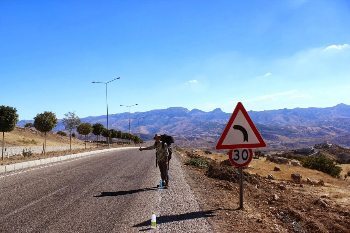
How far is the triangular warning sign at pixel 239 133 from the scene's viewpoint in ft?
32.1

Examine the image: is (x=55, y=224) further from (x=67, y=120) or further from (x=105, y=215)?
(x=67, y=120)

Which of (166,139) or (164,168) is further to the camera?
(166,139)

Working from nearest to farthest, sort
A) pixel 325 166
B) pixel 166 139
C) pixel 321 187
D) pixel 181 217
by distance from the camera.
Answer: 1. pixel 181 217
2. pixel 166 139
3. pixel 321 187
4. pixel 325 166

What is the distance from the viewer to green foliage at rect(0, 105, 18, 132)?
4125cm

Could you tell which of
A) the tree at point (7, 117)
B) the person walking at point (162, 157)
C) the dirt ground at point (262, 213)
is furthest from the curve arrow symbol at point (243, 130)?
the tree at point (7, 117)

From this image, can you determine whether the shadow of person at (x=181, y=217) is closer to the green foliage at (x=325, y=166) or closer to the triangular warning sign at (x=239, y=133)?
the triangular warning sign at (x=239, y=133)

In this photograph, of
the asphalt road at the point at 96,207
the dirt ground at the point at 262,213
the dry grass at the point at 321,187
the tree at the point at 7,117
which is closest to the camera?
the asphalt road at the point at 96,207

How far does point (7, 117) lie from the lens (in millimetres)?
41469

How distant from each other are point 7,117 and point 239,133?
36.0 metres

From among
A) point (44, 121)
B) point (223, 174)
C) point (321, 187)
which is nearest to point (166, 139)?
point (223, 174)

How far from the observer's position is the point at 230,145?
32.4 feet

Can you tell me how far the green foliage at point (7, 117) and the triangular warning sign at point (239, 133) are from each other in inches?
1401

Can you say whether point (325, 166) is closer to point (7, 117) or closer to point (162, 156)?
point (7, 117)

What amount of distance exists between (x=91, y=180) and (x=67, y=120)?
205 ft
